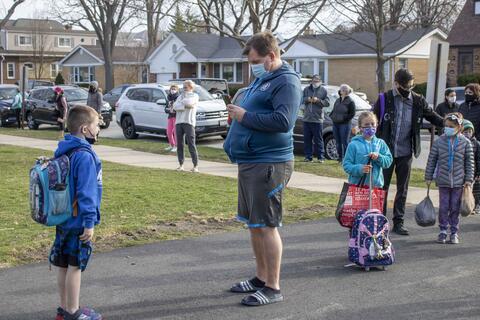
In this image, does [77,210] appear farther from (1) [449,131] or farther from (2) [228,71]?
(2) [228,71]

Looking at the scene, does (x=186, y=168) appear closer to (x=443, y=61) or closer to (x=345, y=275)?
(x=443, y=61)

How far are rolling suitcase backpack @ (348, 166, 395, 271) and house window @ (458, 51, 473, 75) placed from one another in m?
37.3

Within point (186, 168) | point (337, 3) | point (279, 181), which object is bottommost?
point (186, 168)

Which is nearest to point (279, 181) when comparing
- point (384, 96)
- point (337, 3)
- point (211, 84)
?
point (384, 96)

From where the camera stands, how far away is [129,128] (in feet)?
73.0

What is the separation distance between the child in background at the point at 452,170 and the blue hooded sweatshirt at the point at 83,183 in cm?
441

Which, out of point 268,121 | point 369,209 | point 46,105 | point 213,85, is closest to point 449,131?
point 369,209

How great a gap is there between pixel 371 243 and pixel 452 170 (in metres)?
1.88

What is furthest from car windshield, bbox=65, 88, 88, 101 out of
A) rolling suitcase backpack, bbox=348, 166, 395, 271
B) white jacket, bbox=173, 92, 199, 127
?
rolling suitcase backpack, bbox=348, 166, 395, 271

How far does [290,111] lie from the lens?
5320 millimetres

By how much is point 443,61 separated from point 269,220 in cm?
720

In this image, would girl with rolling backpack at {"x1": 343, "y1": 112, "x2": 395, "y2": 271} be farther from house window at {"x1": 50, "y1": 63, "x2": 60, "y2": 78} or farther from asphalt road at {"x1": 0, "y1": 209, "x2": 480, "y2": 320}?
house window at {"x1": 50, "y1": 63, "x2": 60, "y2": 78}

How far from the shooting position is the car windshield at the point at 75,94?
88.2 feet

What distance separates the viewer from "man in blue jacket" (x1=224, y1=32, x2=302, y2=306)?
5309 millimetres
